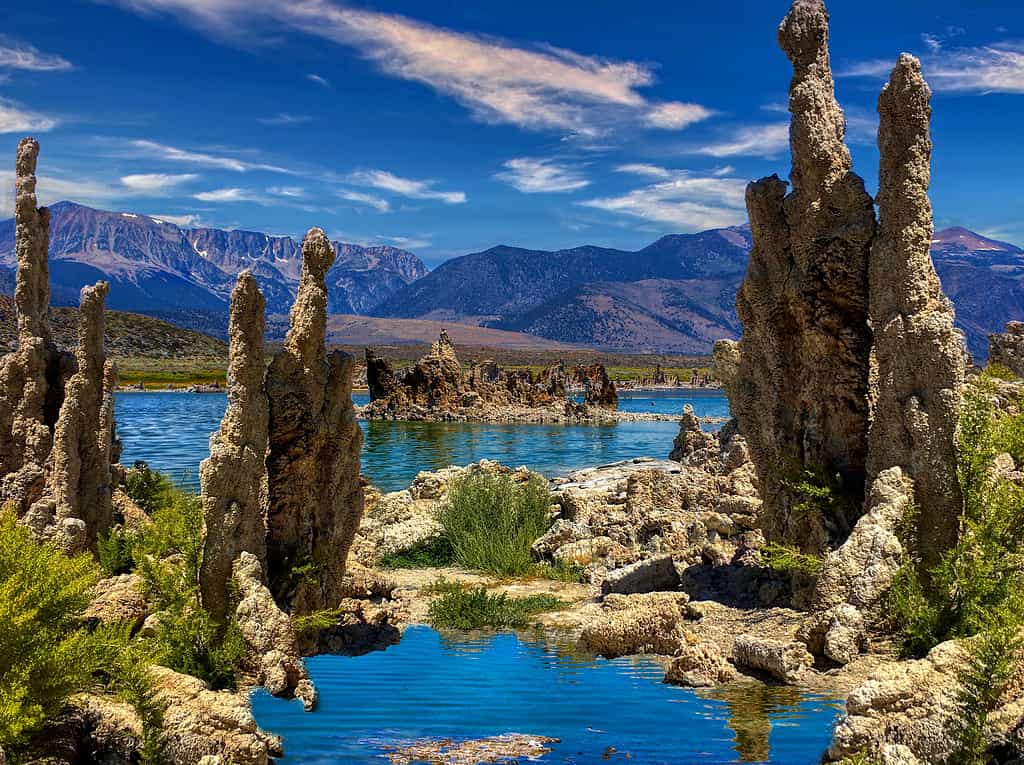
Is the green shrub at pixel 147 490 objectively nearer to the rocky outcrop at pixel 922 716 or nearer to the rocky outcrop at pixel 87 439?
the rocky outcrop at pixel 87 439

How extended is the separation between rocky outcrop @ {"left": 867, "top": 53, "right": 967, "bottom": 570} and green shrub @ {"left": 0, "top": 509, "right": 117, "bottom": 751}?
791cm

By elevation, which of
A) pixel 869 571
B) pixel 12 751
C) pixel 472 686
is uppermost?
pixel 869 571

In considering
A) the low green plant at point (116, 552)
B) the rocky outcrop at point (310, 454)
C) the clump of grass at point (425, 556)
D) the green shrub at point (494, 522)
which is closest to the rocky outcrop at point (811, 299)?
the rocky outcrop at point (310, 454)

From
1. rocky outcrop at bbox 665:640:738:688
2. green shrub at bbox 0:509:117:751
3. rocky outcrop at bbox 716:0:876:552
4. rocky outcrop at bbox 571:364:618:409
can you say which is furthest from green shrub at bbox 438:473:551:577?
rocky outcrop at bbox 571:364:618:409

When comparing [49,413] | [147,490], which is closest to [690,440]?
[147,490]

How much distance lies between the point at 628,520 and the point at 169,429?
171 ft

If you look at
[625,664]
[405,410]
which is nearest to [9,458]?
[625,664]

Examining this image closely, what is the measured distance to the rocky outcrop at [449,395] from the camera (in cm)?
8569

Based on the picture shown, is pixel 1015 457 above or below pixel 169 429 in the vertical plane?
above

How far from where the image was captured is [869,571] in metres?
9.41

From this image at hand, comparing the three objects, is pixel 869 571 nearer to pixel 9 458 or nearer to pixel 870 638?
pixel 870 638

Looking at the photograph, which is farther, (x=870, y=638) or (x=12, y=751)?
(x=870, y=638)

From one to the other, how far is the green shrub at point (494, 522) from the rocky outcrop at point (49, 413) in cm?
720

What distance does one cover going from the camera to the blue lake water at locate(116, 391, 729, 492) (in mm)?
46031
